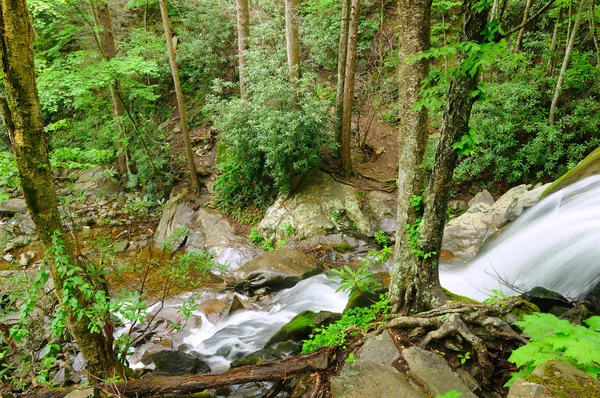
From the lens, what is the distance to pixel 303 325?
5520 mm

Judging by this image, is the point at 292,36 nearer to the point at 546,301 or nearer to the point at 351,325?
the point at 351,325

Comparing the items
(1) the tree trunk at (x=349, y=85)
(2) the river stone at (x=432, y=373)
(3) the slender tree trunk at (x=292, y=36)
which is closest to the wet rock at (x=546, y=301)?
(2) the river stone at (x=432, y=373)

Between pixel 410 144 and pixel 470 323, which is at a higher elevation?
pixel 410 144

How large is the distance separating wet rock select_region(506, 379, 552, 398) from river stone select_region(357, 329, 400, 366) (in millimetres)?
1564

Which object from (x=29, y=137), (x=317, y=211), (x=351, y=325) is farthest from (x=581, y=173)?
(x=29, y=137)

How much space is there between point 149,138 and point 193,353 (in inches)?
414

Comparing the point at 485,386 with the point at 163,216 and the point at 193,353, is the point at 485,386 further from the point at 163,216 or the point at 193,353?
the point at 163,216

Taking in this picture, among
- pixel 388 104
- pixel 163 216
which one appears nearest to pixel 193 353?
pixel 163 216

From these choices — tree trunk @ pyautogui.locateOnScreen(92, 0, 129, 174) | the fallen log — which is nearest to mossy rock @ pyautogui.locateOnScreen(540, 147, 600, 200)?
the fallen log

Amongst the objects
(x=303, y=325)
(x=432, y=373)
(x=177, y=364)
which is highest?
(x=432, y=373)

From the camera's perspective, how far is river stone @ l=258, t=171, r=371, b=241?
10164mm

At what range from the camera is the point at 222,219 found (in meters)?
11.9

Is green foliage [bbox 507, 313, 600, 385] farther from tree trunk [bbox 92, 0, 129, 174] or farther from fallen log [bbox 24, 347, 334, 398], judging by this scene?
tree trunk [bbox 92, 0, 129, 174]

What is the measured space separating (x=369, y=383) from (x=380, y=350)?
2.61ft
